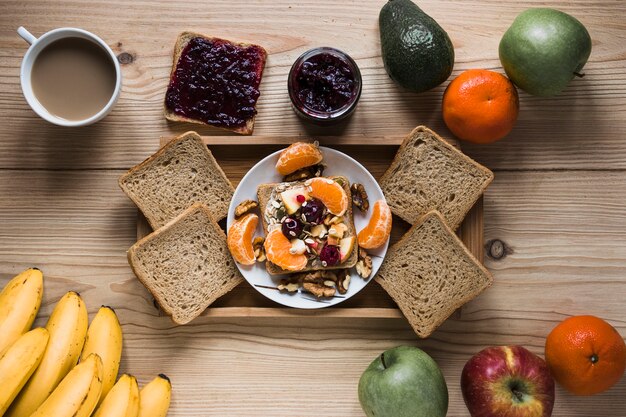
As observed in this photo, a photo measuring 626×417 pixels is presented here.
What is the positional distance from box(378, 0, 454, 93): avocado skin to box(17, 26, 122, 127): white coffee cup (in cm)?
74

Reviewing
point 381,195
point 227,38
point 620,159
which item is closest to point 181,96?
point 227,38

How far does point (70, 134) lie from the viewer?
6.04ft

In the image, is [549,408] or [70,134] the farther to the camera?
[70,134]

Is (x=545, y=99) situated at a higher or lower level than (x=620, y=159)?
higher

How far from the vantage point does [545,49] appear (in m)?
1.64

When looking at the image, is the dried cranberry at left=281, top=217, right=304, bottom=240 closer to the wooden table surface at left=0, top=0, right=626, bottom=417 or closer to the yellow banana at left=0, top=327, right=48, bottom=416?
the wooden table surface at left=0, top=0, right=626, bottom=417

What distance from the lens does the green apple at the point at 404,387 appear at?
64.2 inches

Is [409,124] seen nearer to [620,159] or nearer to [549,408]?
[620,159]

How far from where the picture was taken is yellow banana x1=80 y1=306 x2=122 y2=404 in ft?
5.63

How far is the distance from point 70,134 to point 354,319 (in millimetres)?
1001

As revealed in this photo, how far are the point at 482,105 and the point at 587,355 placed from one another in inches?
28.6

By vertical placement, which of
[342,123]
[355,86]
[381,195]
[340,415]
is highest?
[355,86]

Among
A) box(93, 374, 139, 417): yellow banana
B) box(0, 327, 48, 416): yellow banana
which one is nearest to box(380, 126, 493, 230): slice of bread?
box(93, 374, 139, 417): yellow banana

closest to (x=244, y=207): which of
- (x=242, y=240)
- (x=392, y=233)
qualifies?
(x=242, y=240)
